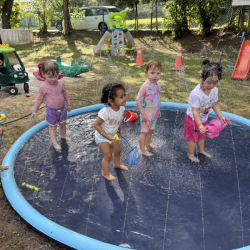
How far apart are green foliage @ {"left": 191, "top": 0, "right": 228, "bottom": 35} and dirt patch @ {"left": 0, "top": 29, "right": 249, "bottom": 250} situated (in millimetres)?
500

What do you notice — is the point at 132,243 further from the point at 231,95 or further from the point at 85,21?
the point at 85,21

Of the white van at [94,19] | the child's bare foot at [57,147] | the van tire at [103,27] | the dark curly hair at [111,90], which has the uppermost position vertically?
the white van at [94,19]

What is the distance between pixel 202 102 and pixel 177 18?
37.9 ft

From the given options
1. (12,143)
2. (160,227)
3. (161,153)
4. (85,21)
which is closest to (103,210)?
(160,227)

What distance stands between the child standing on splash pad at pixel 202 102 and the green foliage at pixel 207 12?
10.9m

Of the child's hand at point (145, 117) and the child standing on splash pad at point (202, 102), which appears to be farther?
the child's hand at point (145, 117)

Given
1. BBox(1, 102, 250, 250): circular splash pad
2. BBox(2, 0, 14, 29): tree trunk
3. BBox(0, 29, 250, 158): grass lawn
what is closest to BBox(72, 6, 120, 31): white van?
BBox(0, 29, 250, 158): grass lawn

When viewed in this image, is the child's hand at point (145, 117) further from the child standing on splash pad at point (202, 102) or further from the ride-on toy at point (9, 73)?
the ride-on toy at point (9, 73)

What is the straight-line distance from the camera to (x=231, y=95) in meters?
6.04

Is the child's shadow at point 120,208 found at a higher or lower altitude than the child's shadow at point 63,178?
lower

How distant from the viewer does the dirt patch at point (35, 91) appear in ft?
7.73

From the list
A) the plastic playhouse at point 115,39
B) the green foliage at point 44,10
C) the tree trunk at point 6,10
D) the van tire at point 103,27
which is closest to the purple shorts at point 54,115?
the plastic playhouse at point 115,39

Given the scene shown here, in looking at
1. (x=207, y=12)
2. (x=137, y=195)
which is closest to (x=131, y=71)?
(x=137, y=195)

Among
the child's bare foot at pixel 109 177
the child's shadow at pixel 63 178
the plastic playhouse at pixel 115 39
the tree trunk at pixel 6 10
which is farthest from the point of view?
the tree trunk at pixel 6 10
